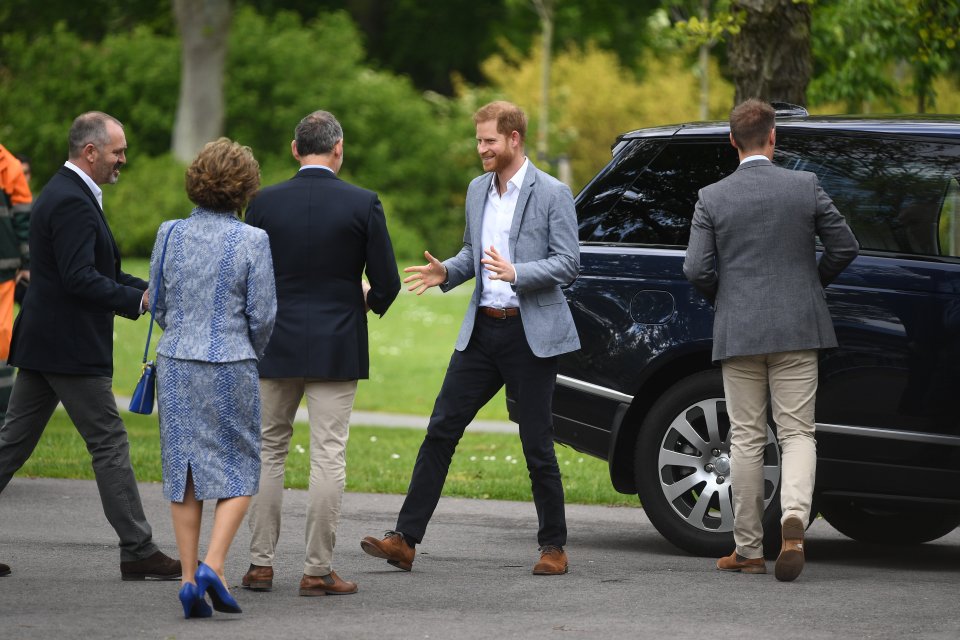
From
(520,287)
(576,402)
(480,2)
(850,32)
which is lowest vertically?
(576,402)

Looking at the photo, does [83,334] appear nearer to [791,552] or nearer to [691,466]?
[691,466]

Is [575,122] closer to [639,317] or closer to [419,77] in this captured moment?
[419,77]

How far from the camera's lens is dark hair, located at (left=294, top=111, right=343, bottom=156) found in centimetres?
650

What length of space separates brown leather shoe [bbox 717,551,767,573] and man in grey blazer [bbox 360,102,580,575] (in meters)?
0.70

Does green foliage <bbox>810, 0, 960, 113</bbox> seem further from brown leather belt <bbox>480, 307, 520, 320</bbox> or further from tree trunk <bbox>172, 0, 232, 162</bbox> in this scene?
tree trunk <bbox>172, 0, 232, 162</bbox>

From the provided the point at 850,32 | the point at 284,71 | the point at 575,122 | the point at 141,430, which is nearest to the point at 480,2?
the point at 575,122

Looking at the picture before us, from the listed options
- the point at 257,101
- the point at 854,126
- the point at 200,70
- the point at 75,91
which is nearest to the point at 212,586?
the point at 854,126

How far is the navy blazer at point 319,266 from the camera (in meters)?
6.39

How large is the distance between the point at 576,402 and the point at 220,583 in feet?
7.99

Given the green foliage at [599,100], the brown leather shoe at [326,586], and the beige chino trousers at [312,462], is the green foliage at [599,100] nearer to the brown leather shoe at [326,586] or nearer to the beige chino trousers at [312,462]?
the beige chino trousers at [312,462]

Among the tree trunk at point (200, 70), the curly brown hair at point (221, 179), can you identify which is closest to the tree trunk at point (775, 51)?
the curly brown hair at point (221, 179)

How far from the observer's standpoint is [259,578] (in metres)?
6.52

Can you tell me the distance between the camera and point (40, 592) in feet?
21.0

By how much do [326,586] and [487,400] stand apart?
3.76ft
